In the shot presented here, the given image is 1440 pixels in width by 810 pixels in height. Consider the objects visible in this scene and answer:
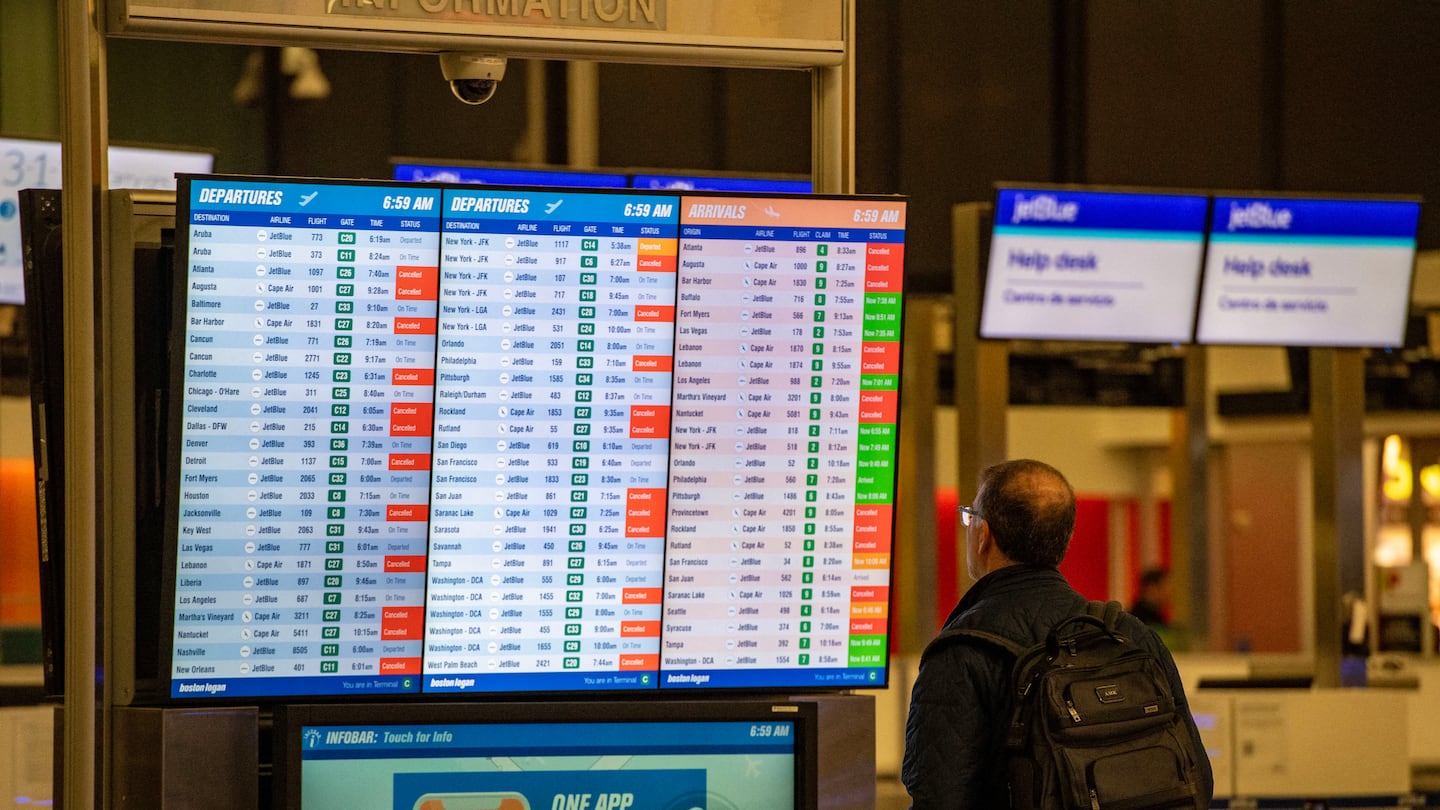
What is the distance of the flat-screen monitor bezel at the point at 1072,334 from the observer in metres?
6.70

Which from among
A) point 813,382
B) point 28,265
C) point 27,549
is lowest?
point 27,549

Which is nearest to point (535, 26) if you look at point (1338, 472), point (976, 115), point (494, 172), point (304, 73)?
point (494, 172)

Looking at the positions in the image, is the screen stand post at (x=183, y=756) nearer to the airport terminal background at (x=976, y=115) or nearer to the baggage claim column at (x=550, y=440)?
the baggage claim column at (x=550, y=440)

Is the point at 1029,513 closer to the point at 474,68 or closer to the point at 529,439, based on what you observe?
the point at 529,439

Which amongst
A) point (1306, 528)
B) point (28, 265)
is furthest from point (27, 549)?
point (1306, 528)

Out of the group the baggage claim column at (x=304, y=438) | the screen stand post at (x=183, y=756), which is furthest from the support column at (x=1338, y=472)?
the screen stand post at (x=183, y=756)

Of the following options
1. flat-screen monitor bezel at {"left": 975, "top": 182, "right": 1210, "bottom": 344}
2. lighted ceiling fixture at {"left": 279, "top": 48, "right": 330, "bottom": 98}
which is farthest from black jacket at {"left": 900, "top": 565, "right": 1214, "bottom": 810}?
lighted ceiling fixture at {"left": 279, "top": 48, "right": 330, "bottom": 98}

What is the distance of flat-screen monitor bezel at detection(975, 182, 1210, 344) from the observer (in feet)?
22.0

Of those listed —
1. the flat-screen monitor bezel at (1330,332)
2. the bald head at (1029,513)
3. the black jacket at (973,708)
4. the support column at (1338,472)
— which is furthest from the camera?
the support column at (1338,472)

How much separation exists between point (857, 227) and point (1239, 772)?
16.6ft

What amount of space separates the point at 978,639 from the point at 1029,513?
26cm

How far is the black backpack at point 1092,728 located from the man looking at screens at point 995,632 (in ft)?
0.13

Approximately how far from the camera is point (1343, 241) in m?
7.21

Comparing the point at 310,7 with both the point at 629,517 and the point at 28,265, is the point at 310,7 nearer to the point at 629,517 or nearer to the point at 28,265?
the point at 28,265
